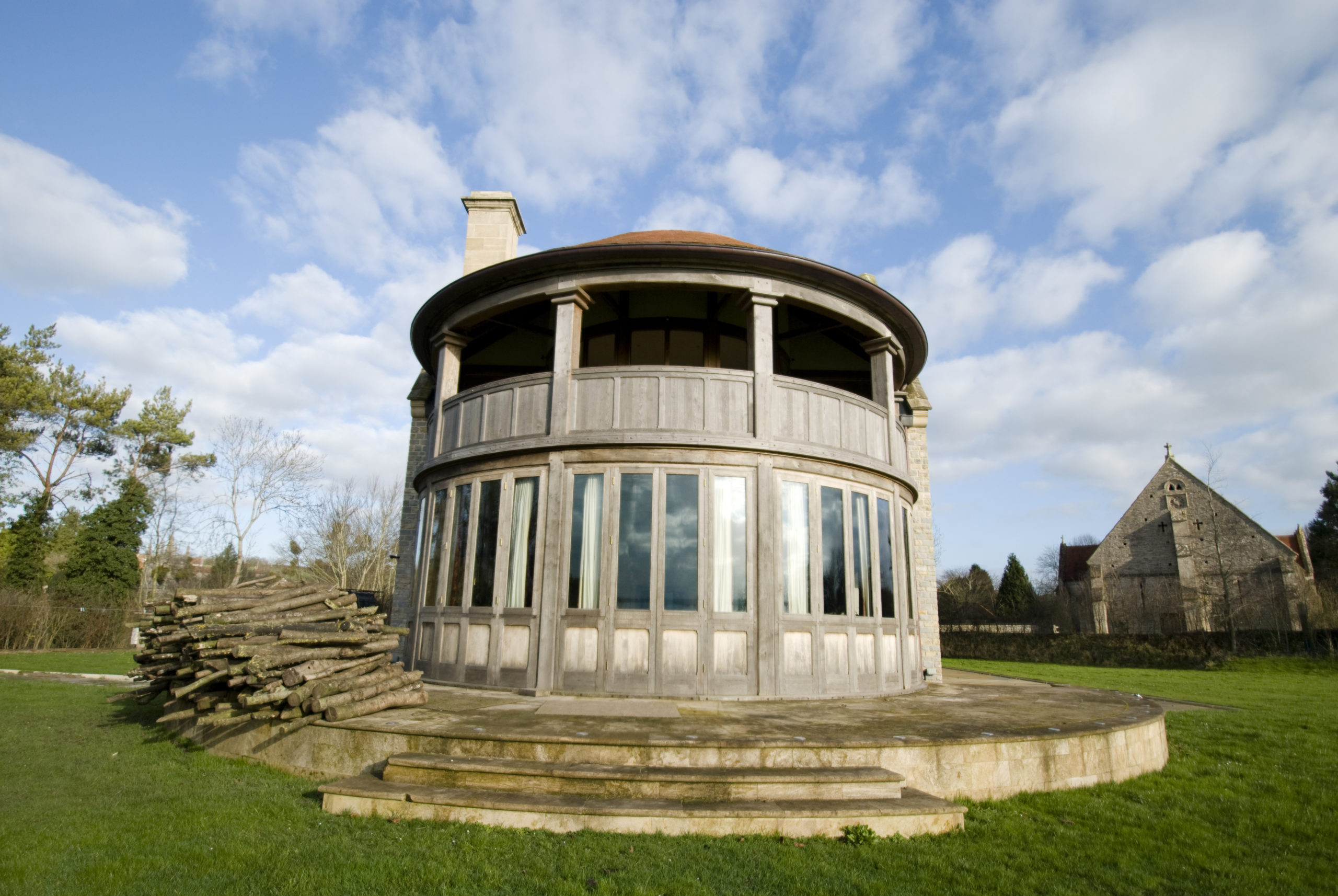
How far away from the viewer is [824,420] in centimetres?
1080

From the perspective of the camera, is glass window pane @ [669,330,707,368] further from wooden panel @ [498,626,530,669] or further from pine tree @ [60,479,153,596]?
pine tree @ [60,479,153,596]

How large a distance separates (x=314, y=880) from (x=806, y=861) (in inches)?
122

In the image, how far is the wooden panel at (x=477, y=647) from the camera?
1009cm

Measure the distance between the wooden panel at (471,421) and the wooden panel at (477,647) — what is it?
2783 millimetres

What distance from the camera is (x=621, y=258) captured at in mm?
10523

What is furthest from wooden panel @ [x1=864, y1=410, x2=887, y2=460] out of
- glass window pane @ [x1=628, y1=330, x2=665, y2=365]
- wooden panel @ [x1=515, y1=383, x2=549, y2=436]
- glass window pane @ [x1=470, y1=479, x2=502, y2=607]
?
glass window pane @ [x1=470, y1=479, x2=502, y2=607]

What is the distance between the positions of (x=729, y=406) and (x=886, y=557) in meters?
3.57

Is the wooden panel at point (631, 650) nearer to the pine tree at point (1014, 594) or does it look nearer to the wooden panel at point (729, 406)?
the wooden panel at point (729, 406)

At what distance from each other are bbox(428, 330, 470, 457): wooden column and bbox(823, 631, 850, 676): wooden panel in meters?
6.88

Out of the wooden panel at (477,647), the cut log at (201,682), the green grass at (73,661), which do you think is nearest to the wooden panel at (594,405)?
the wooden panel at (477,647)

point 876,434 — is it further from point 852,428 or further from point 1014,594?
point 1014,594

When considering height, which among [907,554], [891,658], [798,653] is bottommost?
[891,658]

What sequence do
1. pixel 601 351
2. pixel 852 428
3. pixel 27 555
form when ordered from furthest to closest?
pixel 27 555 → pixel 601 351 → pixel 852 428

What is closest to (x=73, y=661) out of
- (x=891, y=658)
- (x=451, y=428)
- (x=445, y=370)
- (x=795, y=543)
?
(x=445, y=370)
